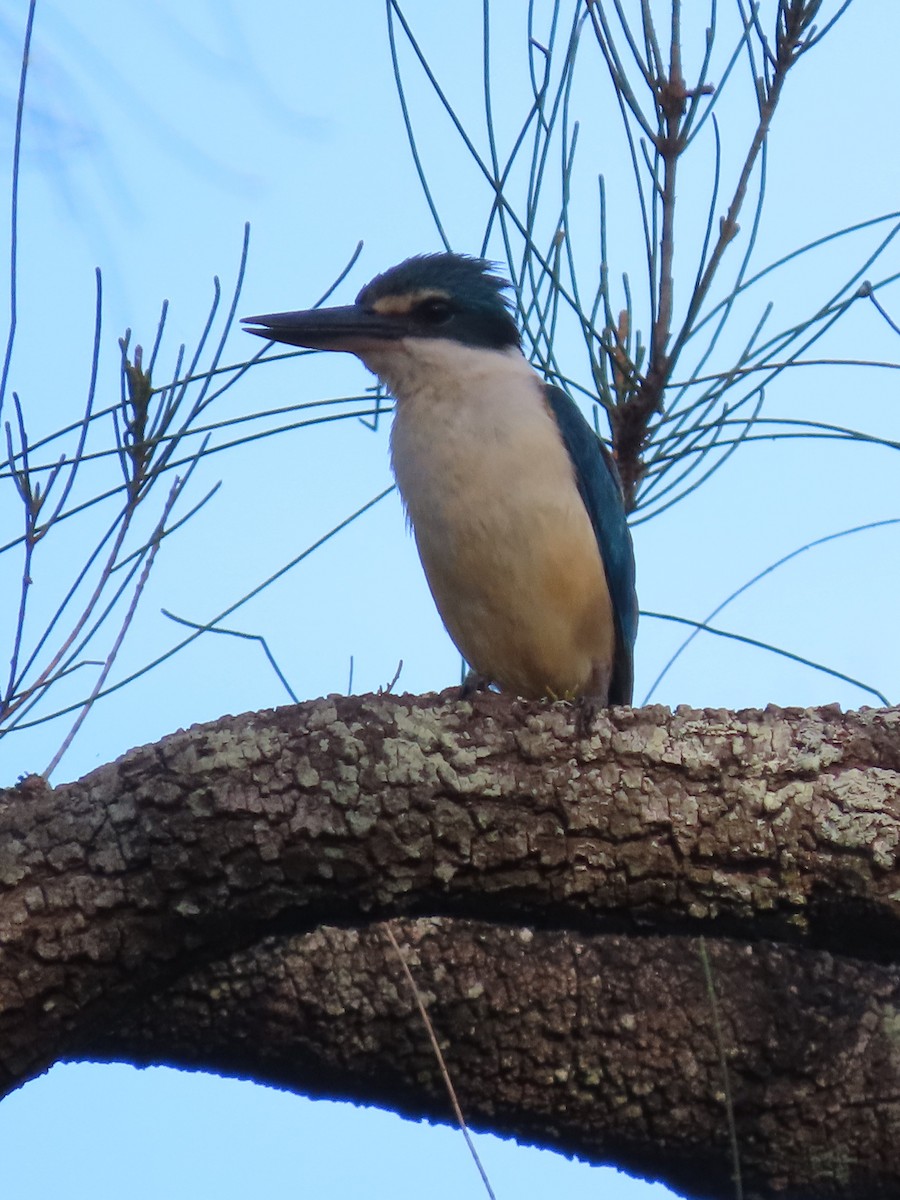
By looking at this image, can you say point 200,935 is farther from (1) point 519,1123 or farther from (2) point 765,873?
(1) point 519,1123

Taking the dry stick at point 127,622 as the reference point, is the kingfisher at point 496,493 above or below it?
above

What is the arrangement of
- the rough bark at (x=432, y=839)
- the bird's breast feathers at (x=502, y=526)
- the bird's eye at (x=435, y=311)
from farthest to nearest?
the bird's eye at (x=435, y=311), the bird's breast feathers at (x=502, y=526), the rough bark at (x=432, y=839)

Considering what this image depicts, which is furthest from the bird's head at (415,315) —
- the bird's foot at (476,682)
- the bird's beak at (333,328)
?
the bird's foot at (476,682)

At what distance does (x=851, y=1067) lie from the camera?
3.19 meters

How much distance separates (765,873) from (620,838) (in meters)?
0.24

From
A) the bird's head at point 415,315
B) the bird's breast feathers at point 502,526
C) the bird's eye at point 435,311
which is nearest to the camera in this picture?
the bird's breast feathers at point 502,526

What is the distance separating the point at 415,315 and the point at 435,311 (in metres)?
0.06

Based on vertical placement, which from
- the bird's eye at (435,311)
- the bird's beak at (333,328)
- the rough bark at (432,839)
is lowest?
the rough bark at (432,839)

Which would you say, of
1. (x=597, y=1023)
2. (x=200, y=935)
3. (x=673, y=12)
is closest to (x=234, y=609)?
(x=200, y=935)

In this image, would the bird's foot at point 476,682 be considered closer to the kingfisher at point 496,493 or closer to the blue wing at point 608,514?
the kingfisher at point 496,493

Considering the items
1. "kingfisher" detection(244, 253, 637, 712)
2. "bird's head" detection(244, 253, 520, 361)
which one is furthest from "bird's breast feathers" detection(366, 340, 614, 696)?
"bird's head" detection(244, 253, 520, 361)

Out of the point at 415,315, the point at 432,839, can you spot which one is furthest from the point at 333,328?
the point at 432,839

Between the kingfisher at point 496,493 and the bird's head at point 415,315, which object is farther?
the bird's head at point 415,315

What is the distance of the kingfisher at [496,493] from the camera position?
3430mm
